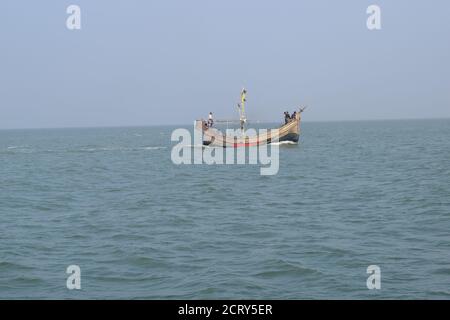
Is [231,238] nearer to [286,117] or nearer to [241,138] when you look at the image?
[241,138]

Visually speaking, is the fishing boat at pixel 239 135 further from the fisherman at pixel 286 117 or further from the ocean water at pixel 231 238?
the ocean water at pixel 231 238

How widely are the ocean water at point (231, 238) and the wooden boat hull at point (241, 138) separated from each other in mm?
22271

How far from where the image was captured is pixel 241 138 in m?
53.7

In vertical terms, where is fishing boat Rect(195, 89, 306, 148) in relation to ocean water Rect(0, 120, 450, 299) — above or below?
above

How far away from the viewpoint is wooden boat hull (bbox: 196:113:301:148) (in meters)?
53.2

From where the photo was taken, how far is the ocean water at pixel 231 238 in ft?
37.9

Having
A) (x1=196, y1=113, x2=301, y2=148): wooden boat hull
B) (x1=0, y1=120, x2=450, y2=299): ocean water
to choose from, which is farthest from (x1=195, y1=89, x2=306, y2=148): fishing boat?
(x1=0, y1=120, x2=450, y2=299): ocean water

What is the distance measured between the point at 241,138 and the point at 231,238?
38113mm

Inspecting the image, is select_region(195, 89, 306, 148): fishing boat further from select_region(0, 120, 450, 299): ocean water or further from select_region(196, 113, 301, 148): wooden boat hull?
select_region(0, 120, 450, 299): ocean water

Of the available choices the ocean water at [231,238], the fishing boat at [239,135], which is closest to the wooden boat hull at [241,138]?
the fishing boat at [239,135]

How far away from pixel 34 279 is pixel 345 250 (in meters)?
7.02

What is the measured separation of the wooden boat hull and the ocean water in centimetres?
2227
